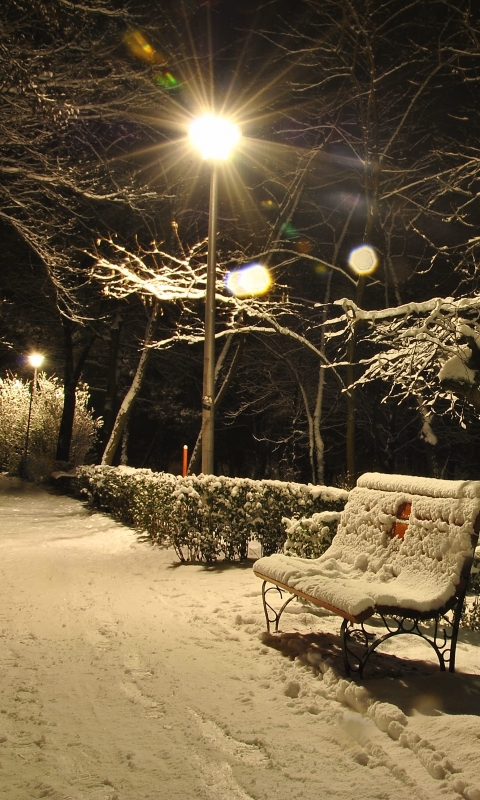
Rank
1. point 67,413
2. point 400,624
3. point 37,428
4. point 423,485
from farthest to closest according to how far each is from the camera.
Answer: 1. point 67,413
2. point 37,428
3. point 423,485
4. point 400,624

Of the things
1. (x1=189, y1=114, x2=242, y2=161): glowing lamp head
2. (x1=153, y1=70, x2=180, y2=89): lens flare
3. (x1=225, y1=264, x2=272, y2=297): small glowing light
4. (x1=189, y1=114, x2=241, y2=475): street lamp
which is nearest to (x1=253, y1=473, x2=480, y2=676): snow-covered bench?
(x1=189, y1=114, x2=241, y2=475): street lamp

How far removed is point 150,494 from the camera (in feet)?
35.6

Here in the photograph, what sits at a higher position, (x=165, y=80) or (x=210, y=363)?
(x=165, y=80)

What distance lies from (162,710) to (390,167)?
14.5 meters

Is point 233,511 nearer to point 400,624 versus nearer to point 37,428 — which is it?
point 400,624

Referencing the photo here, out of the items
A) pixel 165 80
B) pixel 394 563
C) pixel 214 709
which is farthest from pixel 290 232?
pixel 214 709

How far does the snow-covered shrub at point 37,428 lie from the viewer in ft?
83.4

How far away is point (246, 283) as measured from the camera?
14805 millimetres

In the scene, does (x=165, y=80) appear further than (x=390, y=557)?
Yes

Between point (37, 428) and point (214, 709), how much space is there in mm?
23279

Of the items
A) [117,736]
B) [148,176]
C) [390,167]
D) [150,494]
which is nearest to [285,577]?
[117,736]

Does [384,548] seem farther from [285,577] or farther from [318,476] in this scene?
[318,476]

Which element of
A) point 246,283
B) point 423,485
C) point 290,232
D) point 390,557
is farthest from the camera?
point 290,232

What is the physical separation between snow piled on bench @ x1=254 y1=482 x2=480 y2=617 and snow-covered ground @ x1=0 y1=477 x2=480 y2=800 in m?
0.49
